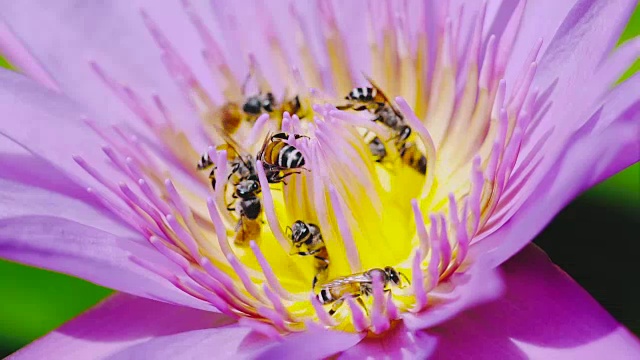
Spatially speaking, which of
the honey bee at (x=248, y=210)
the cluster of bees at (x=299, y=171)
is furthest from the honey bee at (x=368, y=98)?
the honey bee at (x=248, y=210)

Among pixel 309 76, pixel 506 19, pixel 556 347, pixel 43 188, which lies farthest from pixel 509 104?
pixel 43 188

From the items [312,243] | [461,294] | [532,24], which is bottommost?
[312,243]

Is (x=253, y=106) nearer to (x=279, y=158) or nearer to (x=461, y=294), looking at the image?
(x=279, y=158)

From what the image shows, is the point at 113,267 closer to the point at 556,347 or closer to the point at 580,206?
the point at 556,347

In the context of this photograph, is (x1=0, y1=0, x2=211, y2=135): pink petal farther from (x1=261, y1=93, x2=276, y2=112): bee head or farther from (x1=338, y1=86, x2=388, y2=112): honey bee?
(x1=338, y1=86, x2=388, y2=112): honey bee

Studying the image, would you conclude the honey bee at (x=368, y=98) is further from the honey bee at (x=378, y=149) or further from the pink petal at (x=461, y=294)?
the pink petal at (x=461, y=294)

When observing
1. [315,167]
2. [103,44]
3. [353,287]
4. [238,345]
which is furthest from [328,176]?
[103,44]
